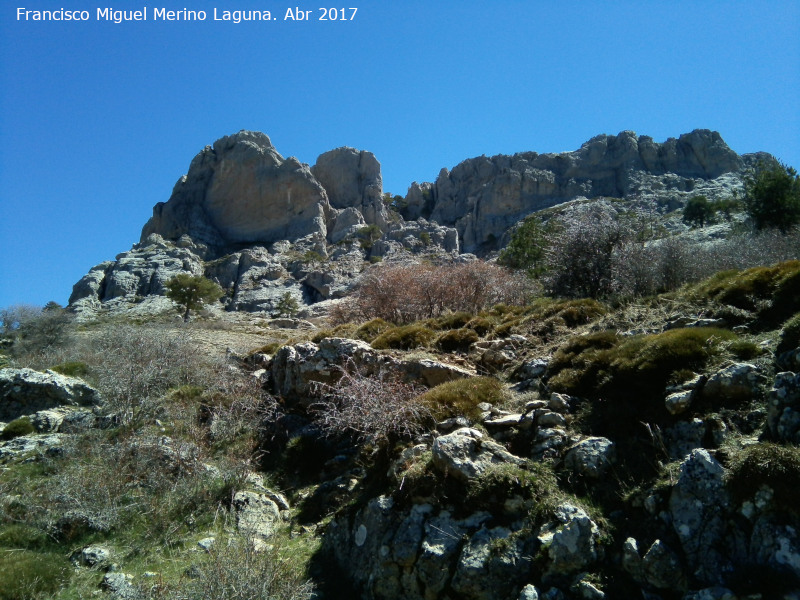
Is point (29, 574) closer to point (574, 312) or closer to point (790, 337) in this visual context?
point (790, 337)

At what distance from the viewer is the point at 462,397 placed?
8.40 m

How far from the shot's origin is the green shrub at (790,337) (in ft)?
19.2

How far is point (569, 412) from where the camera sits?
7109 mm

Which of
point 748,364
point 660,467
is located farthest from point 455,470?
point 748,364

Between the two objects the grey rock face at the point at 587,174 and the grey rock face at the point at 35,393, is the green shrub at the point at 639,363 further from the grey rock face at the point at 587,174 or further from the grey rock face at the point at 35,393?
the grey rock face at the point at 587,174

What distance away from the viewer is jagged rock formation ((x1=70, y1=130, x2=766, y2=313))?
78.9 m

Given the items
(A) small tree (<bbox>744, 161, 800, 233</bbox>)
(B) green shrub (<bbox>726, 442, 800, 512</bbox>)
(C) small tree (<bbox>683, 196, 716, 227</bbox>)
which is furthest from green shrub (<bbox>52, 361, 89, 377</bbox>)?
(C) small tree (<bbox>683, 196, 716, 227</bbox>)

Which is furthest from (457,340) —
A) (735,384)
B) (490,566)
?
(490,566)

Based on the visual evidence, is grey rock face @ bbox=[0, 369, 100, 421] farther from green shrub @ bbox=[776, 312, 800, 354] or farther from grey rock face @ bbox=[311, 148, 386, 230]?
grey rock face @ bbox=[311, 148, 386, 230]

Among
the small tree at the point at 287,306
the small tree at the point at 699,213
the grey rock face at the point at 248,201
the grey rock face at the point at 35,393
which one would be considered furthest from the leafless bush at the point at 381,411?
the grey rock face at the point at 248,201

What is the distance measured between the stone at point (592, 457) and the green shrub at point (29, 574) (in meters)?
6.40

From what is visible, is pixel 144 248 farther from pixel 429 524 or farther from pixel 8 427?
pixel 429 524

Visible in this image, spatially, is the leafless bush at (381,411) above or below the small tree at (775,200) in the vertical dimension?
below

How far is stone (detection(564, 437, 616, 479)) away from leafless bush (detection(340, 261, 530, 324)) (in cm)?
1256
